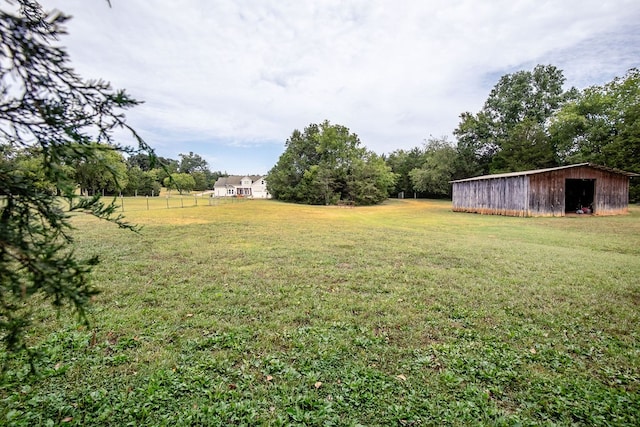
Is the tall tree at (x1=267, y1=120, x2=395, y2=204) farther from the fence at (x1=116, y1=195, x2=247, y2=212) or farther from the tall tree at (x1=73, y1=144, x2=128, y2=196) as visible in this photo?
the tall tree at (x1=73, y1=144, x2=128, y2=196)

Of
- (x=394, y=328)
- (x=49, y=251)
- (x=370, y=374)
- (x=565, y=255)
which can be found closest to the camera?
(x=49, y=251)

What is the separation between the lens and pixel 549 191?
18.7 m

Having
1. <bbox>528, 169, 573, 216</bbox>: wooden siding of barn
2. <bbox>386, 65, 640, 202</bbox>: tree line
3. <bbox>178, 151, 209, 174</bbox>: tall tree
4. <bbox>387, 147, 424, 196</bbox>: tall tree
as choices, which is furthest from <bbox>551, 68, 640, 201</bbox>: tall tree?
<bbox>178, 151, 209, 174</bbox>: tall tree

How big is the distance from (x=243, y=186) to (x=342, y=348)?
6562cm

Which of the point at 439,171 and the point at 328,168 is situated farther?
the point at 439,171

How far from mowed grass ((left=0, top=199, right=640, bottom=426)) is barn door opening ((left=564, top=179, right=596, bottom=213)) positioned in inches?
808

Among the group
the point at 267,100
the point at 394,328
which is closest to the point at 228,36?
the point at 267,100

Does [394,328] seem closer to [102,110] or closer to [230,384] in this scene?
[230,384]

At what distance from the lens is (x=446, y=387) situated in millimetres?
2729

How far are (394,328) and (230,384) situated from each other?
7.13ft

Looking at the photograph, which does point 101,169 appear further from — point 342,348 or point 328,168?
point 328,168

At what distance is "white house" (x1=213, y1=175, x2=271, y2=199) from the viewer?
208ft

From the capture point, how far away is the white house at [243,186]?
6347 centimetres

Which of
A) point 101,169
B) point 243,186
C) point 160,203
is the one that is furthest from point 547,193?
point 243,186
